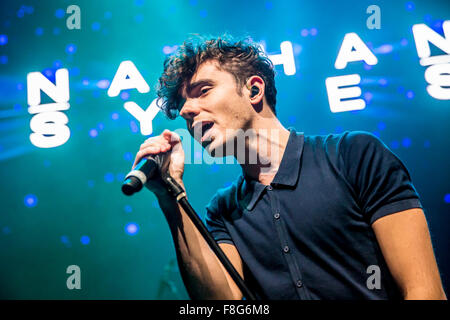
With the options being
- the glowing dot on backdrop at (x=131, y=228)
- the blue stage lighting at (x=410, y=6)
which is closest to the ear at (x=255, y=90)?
the blue stage lighting at (x=410, y=6)

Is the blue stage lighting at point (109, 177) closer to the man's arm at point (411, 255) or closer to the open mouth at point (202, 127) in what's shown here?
the open mouth at point (202, 127)

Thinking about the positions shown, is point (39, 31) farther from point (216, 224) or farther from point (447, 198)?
point (447, 198)

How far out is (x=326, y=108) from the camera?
220 cm

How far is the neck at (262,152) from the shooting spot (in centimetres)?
133

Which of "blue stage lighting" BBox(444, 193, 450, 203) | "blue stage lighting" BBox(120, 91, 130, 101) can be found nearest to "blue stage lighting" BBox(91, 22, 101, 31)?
"blue stage lighting" BBox(120, 91, 130, 101)

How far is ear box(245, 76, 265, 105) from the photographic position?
143 cm

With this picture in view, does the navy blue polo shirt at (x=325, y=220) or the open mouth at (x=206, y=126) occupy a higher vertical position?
the open mouth at (x=206, y=126)

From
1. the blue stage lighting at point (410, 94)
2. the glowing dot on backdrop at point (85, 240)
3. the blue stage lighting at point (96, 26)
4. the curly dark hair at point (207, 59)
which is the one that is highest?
the blue stage lighting at point (96, 26)

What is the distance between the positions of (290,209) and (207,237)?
0.45m

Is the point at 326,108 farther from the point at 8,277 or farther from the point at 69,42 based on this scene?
the point at 8,277

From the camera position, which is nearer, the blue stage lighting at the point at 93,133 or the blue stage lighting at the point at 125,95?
the blue stage lighting at the point at 125,95

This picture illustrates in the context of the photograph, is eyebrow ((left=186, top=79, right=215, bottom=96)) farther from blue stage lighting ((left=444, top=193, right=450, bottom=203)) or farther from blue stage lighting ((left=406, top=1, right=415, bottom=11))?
blue stage lighting ((left=444, top=193, right=450, bottom=203))

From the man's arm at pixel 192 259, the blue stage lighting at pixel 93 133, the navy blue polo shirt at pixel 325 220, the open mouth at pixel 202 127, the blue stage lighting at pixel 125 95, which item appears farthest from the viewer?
the blue stage lighting at pixel 93 133
